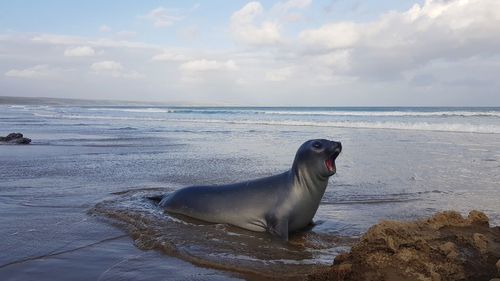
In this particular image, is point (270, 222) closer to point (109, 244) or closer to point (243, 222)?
point (243, 222)

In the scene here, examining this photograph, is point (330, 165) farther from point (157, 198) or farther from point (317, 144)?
point (157, 198)

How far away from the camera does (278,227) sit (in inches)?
229

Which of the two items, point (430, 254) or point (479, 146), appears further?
point (479, 146)

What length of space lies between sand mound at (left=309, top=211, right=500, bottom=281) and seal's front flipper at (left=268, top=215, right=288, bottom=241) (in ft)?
6.60

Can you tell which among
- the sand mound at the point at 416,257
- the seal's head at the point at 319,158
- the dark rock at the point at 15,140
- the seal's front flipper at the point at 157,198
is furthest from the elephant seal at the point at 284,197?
the dark rock at the point at 15,140

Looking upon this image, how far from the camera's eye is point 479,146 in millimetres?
15922

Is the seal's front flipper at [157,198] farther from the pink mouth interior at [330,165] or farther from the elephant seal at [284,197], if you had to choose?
the pink mouth interior at [330,165]

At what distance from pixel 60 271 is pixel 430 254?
2888mm

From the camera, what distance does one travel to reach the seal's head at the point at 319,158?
5871mm

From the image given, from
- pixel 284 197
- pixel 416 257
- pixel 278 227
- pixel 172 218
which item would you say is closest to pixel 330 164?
pixel 284 197

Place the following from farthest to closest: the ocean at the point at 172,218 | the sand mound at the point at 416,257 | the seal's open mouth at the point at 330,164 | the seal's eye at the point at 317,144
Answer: the seal's eye at the point at 317,144 < the seal's open mouth at the point at 330,164 < the ocean at the point at 172,218 < the sand mound at the point at 416,257

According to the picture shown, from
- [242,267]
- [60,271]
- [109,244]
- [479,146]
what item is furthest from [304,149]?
[479,146]

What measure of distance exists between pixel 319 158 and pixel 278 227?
94cm

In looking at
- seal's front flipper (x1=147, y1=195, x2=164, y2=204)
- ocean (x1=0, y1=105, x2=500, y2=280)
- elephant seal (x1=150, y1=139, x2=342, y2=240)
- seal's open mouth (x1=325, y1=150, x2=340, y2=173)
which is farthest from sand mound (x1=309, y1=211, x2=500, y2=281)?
seal's front flipper (x1=147, y1=195, x2=164, y2=204)
